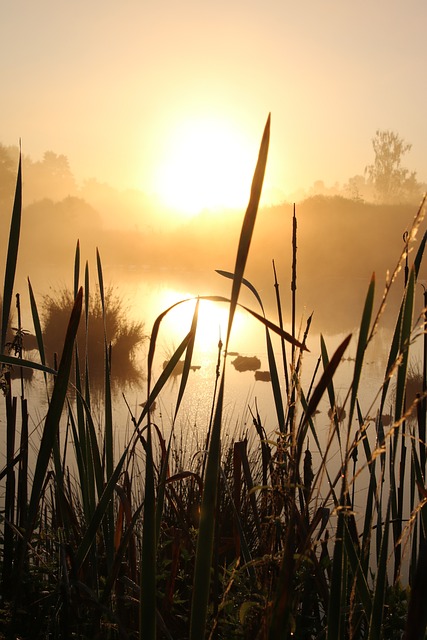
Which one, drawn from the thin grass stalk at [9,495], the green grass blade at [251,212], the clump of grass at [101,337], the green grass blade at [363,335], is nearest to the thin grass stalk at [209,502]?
the green grass blade at [251,212]

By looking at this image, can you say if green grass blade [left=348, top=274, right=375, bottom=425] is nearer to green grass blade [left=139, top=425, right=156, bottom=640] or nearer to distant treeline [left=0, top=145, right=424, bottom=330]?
green grass blade [left=139, top=425, right=156, bottom=640]

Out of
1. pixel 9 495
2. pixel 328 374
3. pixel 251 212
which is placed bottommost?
pixel 9 495

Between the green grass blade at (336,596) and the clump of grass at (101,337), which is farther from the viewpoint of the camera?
the clump of grass at (101,337)

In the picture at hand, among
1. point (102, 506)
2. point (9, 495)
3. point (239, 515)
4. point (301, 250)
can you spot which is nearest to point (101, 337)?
point (9, 495)

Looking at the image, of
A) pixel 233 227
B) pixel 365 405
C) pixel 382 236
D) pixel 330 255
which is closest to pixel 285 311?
pixel 365 405

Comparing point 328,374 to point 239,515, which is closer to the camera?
point 328,374

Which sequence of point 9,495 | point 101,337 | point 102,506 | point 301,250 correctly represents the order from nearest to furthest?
point 102,506, point 9,495, point 101,337, point 301,250

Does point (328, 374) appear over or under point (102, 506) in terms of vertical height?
over

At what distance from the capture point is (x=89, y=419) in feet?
2.99

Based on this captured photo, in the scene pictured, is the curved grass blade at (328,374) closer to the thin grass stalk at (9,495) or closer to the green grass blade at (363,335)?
the green grass blade at (363,335)

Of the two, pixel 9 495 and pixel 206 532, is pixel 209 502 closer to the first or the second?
pixel 206 532

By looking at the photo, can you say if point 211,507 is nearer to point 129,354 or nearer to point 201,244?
point 129,354

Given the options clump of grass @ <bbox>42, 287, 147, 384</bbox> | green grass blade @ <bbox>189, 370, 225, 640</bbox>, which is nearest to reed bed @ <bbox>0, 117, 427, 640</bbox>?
green grass blade @ <bbox>189, 370, 225, 640</bbox>

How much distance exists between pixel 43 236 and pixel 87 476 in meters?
57.6
